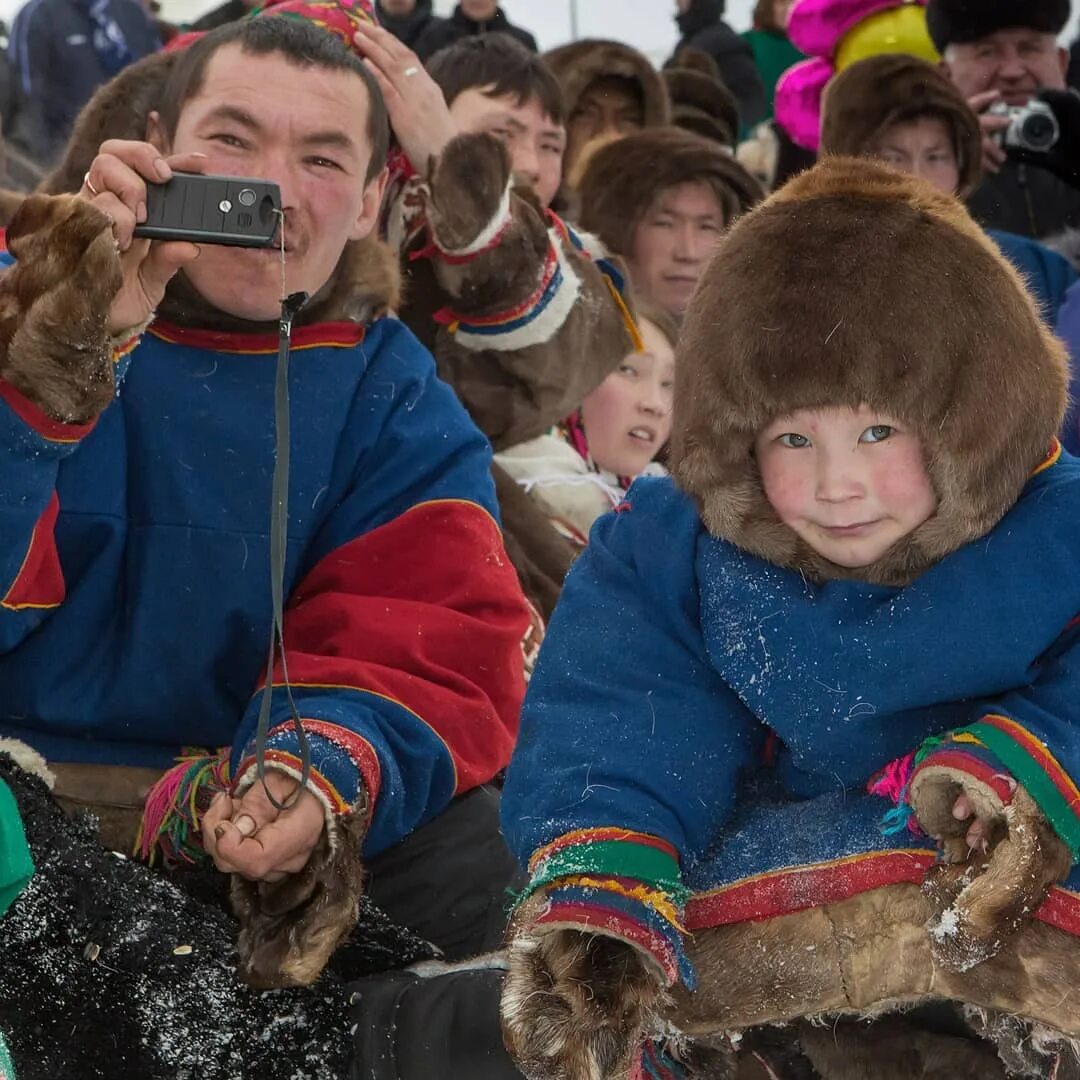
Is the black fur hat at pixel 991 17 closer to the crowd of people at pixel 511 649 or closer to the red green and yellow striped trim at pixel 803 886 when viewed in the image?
the crowd of people at pixel 511 649

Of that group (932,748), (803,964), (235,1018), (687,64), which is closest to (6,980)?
(235,1018)

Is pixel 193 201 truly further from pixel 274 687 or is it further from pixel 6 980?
pixel 6 980

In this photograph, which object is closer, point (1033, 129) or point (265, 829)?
point (265, 829)

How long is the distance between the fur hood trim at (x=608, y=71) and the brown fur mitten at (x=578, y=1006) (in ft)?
10.1

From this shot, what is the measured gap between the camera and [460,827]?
209cm

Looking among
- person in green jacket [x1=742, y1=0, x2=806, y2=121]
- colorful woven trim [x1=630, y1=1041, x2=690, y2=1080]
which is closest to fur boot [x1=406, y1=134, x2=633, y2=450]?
colorful woven trim [x1=630, y1=1041, x2=690, y2=1080]

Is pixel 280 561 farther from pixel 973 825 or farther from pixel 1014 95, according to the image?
pixel 1014 95

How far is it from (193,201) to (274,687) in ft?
1.95

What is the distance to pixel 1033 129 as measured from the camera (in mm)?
3652

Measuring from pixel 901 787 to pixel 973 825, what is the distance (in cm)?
9

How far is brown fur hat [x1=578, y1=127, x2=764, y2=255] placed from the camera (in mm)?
3580

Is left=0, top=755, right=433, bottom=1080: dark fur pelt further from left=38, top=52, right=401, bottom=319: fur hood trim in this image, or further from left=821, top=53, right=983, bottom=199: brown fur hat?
left=821, top=53, right=983, bottom=199: brown fur hat

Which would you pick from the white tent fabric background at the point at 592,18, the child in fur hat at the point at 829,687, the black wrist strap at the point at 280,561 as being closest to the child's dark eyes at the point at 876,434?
the child in fur hat at the point at 829,687

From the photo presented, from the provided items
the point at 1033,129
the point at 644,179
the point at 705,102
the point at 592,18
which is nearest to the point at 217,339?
the point at 644,179
